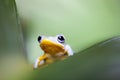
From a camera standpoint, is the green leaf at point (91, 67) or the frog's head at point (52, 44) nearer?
the green leaf at point (91, 67)

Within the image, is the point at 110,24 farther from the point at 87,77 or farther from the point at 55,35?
the point at 87,77

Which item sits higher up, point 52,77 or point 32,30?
point 32,30

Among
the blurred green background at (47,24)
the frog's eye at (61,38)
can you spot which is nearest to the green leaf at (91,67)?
the blurred green background at (47,24)

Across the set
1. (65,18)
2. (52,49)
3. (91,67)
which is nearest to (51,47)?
(52,49)

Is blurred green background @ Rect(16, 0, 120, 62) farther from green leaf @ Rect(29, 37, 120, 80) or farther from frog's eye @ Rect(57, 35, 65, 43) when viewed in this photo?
green leaf @ Rect(29, 37, 120, 80)

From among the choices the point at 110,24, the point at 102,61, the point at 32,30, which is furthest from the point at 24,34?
the point at 102,61

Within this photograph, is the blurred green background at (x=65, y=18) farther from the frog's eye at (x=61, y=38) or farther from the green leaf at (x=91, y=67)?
the green leaf at (x=91, y=67)

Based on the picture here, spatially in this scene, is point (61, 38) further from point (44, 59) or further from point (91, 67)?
point (91, 67)
